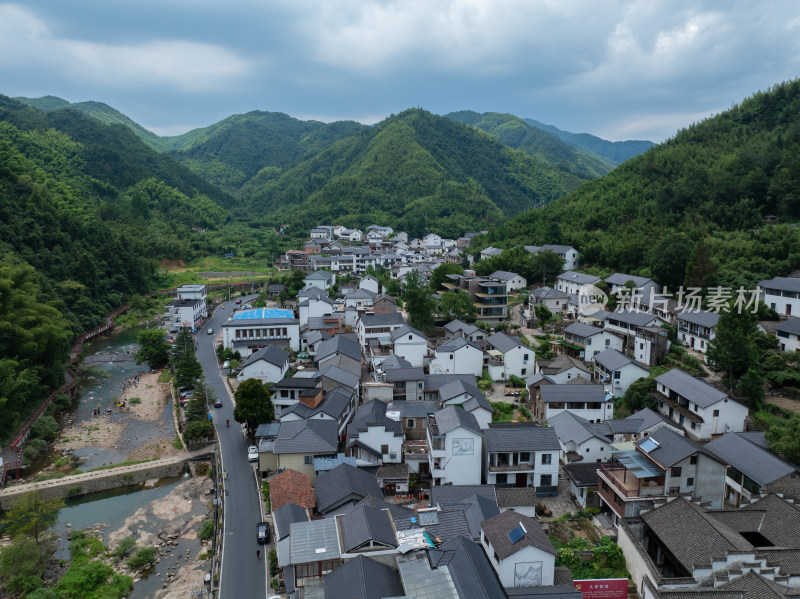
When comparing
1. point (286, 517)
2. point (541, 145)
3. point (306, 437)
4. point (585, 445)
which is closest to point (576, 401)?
point (585, 445)

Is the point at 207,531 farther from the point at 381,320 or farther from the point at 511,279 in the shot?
the point at 511,279

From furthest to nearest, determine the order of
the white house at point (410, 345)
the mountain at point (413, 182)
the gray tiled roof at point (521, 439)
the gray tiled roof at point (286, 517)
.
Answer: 1. the mountain at point (413, 182)
2. the white house at point (410, 345)
3. the gray tiled roof at point (521, 439)
4. the gray tiled roof at point (286, 517)

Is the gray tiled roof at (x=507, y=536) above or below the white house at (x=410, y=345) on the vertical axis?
below

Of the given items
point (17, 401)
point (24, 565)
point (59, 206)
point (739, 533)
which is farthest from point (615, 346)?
point (59, 206)

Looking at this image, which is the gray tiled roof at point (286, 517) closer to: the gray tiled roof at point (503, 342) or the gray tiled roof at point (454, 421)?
the gray tiled roof at point (454, 421)

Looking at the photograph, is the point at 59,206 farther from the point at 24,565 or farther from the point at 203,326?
the point at 24,565


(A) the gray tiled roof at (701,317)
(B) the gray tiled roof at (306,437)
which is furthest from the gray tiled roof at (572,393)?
(B) the gray tiled roof at (306,437)
